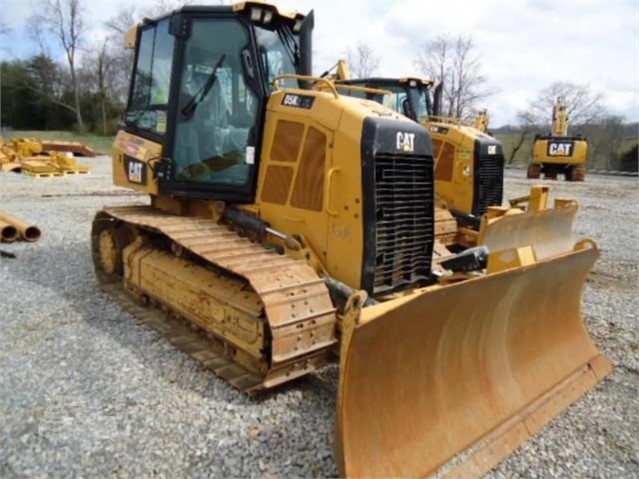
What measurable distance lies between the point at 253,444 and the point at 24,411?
1.51 meters

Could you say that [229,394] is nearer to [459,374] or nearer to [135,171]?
[459,374]

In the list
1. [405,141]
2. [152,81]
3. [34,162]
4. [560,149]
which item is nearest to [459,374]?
[405,141]

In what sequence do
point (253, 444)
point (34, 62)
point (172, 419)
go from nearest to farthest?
point (253, 444)
point (172, 419)
point (34, 62)

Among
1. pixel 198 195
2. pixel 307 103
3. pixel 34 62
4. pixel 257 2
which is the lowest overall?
pixel 198 195

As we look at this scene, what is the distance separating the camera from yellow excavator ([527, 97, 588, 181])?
83.3 ft

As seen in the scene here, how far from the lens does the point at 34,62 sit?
45906 millimetres

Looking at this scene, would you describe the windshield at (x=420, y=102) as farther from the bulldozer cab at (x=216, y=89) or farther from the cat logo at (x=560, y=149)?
the cat logo at (x=560, y=149)

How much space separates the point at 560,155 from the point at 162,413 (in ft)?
85.8

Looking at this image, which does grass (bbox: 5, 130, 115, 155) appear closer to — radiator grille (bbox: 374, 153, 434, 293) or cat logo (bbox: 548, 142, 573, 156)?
cat logo (bbox: 548, 142, 573, 156)

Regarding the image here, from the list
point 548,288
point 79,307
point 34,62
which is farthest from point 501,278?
point 34,62

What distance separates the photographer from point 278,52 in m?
4.88

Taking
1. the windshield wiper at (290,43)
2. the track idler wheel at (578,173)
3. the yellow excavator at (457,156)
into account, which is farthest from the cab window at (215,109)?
the track idler wheel at (578,173)

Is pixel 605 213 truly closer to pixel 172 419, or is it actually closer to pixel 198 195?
pixel 198 195

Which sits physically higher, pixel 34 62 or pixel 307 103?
pixel 34 62
